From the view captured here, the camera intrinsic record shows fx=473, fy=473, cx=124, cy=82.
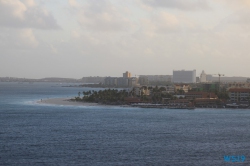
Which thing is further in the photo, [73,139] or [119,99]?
[119,99]

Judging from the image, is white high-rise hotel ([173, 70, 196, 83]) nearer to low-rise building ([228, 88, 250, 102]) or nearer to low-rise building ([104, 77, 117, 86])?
low-rise building ([104, 77, 117, 86])

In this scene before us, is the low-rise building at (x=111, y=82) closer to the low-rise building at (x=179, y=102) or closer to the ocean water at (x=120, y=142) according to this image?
the low-rise building at (x=179, y=102)

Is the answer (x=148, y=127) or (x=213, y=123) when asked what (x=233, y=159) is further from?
(x=213, y=123)

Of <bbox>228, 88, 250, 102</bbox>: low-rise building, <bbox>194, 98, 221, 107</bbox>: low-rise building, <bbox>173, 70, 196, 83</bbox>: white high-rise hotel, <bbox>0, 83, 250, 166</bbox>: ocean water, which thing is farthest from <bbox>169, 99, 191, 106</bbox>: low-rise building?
<bbox>173, 70, 196, 83</bbox>: white high-rise hotel

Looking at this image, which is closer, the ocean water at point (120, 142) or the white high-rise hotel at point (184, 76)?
the ocean water at point (120, 142)

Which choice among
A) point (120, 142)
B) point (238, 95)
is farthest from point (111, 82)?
point (120, 142)

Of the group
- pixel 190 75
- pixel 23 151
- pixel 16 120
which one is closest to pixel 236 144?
pixel 23 151

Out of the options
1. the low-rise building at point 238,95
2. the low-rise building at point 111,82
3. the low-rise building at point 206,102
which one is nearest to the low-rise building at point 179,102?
the low-rise building at point 206,102

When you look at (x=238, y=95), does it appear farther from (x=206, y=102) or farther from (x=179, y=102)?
(x=179, y=102)
